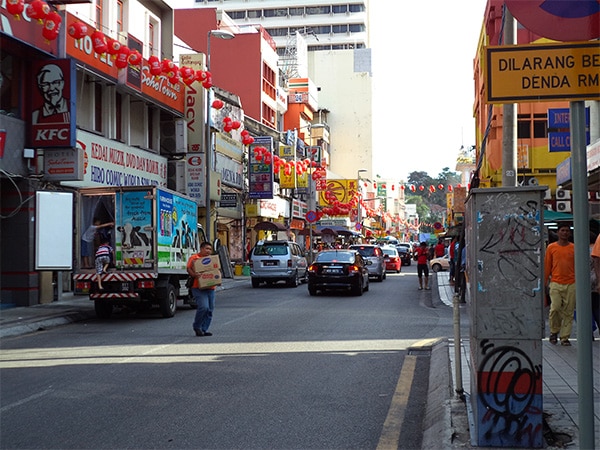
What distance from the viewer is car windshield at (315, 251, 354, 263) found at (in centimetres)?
2460

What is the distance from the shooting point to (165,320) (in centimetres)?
1645

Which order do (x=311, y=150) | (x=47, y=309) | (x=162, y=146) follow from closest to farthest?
(x=47, y=309) < (x=162, y=146) < (x=311, y=150)

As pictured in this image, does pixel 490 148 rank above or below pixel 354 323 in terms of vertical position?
above

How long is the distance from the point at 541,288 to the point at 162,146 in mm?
25930

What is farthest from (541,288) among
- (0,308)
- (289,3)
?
(289,3)

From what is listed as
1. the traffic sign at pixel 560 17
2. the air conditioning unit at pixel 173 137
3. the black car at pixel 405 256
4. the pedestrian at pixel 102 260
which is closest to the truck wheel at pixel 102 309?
the pedestrian at pixel 102 260

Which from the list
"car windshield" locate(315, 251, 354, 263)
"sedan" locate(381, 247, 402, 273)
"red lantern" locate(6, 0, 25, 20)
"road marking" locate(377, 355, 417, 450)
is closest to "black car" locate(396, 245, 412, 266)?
"sedan" locate(381, 247, 402, 273)

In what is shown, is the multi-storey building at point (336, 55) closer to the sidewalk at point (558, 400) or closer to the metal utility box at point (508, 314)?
the sidewalk at point (558, 400)

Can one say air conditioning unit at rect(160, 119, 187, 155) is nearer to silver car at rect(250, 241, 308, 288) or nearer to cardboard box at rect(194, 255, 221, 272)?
silver car at rect(250, 241, 308, 288)

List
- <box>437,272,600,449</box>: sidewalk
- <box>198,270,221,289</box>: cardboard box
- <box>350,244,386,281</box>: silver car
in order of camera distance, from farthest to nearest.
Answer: <box>350,244,386,281</box>: silver car < <box>198,270,221,289</box>: cardboard box < <box>437,272,600,449</box>: sidewalk

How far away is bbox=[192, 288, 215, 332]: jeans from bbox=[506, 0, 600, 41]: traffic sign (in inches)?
387

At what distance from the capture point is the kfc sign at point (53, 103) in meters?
18.9

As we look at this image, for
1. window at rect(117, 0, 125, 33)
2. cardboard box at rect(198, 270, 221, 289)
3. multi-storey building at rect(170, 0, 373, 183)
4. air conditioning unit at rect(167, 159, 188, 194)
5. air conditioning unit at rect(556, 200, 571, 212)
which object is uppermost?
multi-storey building at rect(170, 0, 373, 183)

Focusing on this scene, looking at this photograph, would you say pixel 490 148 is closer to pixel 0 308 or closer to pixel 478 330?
pixel 0 308
